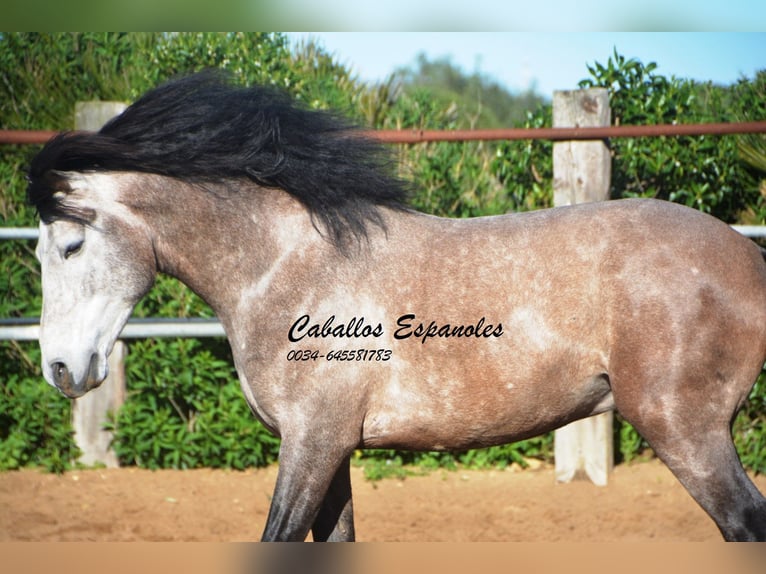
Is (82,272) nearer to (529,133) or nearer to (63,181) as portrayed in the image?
(63,181)

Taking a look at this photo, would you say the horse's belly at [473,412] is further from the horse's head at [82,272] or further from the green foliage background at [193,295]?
the green foliage background at [193,295]

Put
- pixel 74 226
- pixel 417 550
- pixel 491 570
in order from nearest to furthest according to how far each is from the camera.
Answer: pixel 74 226
pixel 491 570
pixel 417 550

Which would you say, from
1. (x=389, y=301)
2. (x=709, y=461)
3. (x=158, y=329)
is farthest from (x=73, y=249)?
(x=158, y=329)

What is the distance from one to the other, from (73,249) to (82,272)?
3.2 inches

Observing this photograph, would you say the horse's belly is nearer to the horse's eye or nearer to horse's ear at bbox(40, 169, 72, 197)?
the horse's eye

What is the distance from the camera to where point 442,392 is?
2682 mm

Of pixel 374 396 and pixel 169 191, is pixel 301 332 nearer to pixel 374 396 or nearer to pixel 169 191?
pixel 374 396

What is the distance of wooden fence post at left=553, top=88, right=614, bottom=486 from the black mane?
79.2 inches

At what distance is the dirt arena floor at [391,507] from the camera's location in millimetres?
4367

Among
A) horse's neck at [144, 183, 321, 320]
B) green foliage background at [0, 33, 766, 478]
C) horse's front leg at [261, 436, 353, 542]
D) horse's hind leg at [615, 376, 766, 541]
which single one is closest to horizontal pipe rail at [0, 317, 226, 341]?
green foliage background at [0, 33, 766, 478]

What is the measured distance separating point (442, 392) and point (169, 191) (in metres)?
1.14

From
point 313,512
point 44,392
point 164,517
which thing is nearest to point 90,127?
point 44,392

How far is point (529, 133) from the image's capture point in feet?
14.6

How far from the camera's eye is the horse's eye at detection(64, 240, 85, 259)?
2635 millimetres
